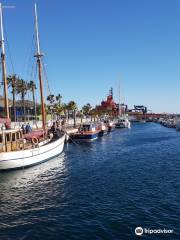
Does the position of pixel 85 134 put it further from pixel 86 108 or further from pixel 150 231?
pixel 86 108

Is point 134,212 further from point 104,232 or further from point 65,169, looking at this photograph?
point 65,169

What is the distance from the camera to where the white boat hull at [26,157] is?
133ft

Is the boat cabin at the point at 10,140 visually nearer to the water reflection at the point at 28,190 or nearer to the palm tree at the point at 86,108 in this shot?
the water reflection at the point at 28,190

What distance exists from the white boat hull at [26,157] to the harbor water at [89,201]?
3.55ft

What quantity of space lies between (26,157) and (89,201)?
17892 millimetres

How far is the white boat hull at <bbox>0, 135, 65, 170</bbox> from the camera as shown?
40.5 meters

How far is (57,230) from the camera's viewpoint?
2155 cm

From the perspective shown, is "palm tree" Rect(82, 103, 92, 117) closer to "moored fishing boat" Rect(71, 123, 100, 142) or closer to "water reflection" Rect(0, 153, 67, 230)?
"moored fishing boat" Rect(71, 123, 100, 142)

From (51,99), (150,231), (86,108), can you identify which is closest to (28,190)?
(150,231)

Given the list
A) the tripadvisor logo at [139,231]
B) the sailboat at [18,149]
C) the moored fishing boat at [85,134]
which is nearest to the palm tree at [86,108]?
the moored fishing boat at [85,134]

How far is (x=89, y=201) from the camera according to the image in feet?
90.1

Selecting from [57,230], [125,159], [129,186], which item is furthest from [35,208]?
[125,159]

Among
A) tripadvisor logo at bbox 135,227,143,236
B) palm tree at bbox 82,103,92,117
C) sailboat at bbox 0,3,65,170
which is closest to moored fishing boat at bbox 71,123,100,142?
sailboat at bbox 0,3,65,170

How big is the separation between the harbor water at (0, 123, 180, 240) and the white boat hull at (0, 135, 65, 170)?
1083mm
